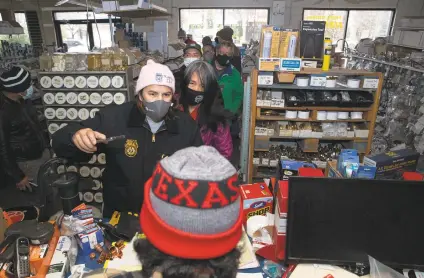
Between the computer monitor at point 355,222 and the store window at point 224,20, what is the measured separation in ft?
26.8

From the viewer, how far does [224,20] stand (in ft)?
29.0

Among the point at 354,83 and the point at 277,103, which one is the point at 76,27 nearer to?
the point at 277,103

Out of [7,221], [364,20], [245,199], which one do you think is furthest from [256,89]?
→ [364,20]

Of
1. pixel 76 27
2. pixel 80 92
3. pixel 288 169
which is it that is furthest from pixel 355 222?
pixel 76 27

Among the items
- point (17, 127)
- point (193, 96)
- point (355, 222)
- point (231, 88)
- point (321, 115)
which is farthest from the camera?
point (231, 88)

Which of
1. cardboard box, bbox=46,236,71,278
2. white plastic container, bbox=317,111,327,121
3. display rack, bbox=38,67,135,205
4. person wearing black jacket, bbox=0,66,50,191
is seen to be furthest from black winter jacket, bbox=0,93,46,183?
white plastic container, bbox=317,111,327,121

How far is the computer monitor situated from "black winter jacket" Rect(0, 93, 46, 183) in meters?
3.53

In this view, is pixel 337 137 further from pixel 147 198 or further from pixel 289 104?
pixel 147 198

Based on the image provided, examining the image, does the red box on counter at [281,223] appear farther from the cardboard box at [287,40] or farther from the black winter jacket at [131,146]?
the cardboard box at [287,40]

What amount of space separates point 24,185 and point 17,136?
670 millimetres

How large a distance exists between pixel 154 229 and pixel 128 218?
967 mm

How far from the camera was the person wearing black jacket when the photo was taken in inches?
139

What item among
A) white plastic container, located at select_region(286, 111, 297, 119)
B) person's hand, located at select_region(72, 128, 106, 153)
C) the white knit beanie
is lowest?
white plastic container, located at select_region(286, 111, 297, 119)

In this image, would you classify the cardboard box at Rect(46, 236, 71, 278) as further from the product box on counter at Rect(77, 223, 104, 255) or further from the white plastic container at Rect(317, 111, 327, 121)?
the white plastic container at Rect(317, 111, 327, 121)
